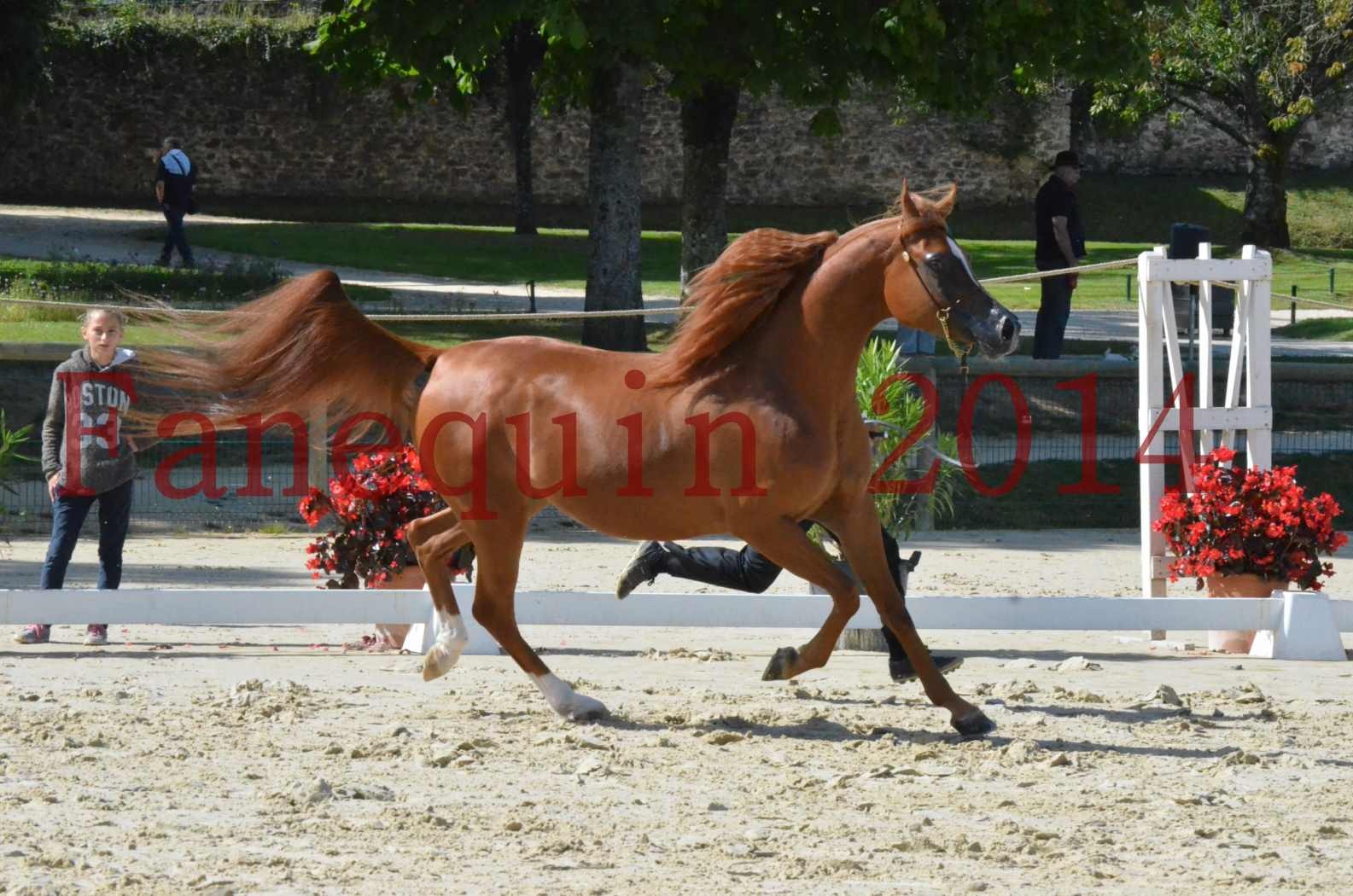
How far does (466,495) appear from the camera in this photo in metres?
6.60

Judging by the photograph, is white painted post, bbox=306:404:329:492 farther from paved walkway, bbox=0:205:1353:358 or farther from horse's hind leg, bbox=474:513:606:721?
paved walkway, bbox=0:205:1353:358

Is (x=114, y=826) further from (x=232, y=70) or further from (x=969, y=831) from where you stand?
(x=232, y=70)

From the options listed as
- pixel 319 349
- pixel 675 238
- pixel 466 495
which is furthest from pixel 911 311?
pixel 675 238

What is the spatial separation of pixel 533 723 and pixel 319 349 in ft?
5.49

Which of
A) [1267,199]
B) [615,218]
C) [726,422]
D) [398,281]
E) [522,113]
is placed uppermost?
[522,113]

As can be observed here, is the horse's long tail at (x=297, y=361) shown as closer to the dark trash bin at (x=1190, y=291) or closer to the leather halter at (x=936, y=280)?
the leather halter at (x=936, y=280)

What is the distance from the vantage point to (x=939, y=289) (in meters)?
6.09

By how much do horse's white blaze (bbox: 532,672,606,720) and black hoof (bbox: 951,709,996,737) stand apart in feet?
4.15

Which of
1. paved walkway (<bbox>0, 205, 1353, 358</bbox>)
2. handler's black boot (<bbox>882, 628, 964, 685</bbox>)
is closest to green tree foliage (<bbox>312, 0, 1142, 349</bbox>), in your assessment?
paved walkway (<bbox>0, 205, 1353, 358</bbox>)

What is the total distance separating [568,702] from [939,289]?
196 cm

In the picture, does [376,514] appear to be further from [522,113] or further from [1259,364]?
[522,113]

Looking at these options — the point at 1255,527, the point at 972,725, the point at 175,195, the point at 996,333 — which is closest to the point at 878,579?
the point at 972,725

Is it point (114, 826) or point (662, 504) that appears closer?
point (114, 826)

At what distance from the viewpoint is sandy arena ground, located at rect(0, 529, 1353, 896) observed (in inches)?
176
